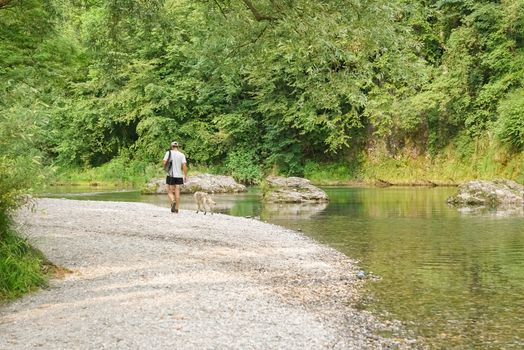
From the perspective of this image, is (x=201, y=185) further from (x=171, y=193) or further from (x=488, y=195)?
(x=488, y=195)

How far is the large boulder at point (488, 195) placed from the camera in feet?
81.8

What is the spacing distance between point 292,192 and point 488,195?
8365 mm

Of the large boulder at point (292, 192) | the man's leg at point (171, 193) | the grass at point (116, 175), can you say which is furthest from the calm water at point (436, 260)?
the grass at point (116, 175)

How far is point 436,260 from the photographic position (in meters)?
12.3

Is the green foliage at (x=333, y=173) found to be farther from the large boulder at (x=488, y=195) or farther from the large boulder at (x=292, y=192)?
the large boulder at (x=488, y=195)

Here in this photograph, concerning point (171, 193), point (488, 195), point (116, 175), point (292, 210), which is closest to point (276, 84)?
point (116, 175)

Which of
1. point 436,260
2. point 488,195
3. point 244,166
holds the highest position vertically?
point 244,166

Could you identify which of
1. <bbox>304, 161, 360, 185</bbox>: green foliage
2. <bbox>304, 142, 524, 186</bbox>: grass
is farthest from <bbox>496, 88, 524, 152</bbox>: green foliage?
<bbox>304, 161, 360, 185</bbox>: green foliage

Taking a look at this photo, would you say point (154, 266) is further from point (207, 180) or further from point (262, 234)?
point (207, 180)

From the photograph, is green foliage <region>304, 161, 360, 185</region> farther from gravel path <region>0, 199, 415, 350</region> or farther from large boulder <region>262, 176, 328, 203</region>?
gravel path <region>0, 199, 415, 350</region>

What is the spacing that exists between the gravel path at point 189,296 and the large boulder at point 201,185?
18400 millimetres

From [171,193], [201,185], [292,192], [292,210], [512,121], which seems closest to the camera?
[171,193]

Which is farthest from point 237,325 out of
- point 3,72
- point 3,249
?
point 3,72

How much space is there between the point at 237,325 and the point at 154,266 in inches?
150
